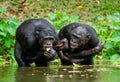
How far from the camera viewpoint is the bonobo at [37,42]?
31.0 feet

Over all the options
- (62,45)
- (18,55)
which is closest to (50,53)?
(62,45)

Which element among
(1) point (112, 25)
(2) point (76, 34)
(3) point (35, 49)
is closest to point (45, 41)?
(3) point (35, 49)

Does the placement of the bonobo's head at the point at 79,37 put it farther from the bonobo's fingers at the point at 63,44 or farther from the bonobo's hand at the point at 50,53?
the bonobo's hand at the point at 50,53

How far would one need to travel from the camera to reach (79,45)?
10.4 metres

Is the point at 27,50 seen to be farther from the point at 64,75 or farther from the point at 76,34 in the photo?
the point at 64,75

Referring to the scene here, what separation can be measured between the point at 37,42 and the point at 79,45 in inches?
43.9

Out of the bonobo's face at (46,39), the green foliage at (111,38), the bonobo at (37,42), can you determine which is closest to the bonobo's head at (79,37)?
the bonobo at (37,42)

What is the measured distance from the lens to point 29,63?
1013cm

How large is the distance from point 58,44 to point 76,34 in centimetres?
53

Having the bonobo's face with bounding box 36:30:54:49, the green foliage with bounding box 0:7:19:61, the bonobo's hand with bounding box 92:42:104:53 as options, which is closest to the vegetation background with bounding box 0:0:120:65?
the green foliage with bounding box 0:7:19:61

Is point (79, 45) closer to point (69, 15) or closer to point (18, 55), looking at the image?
point (18, 55)

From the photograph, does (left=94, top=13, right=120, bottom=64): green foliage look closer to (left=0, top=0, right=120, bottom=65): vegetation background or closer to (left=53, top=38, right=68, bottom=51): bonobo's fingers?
(left=0, top=0, right=120, bottom=65): vegetation background

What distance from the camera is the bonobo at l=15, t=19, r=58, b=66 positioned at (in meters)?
9.44

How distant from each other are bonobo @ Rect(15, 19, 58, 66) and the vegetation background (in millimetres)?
2042
